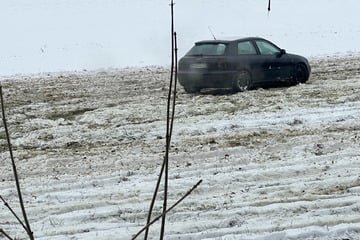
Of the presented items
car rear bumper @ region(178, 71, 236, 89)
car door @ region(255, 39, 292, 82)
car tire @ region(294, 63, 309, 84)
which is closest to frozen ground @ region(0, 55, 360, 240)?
car rear bumper @ region(178, 71, 236, 89)

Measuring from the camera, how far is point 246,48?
592 inches

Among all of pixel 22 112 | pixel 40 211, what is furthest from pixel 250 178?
pixel 22 112

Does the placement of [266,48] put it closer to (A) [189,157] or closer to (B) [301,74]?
(B) [301,74]

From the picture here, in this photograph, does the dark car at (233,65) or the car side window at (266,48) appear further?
the car side window at (266,48)

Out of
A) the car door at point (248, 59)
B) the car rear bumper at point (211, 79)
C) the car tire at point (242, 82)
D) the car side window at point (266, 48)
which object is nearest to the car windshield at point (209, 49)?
the car door at point (248, 59)

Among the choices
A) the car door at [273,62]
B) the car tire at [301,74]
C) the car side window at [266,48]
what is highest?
the car side window at [266,48]

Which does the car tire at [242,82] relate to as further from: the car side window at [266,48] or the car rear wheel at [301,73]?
the car rear wheel at [301,73]

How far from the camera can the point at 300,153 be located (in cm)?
856

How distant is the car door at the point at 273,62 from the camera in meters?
15.2

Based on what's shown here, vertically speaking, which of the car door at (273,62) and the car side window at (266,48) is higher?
the car side window at (266,48)

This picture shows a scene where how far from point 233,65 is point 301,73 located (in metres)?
2.44

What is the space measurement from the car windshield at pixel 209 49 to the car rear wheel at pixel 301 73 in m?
2.41

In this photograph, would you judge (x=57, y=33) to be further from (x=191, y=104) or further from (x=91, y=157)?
(x=91, y=157)

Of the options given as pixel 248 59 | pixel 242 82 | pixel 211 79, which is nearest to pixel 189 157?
pixel 211 79
